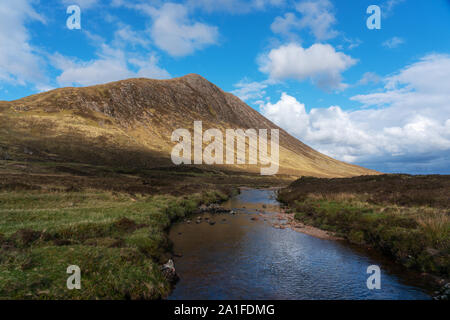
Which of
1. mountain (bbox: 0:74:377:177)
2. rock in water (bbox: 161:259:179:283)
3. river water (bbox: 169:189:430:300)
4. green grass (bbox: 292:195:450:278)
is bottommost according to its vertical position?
river water (bbox: 169:189:430:300)

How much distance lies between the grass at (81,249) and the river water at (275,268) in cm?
227

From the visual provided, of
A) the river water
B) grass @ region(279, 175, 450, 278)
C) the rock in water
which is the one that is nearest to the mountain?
the river water

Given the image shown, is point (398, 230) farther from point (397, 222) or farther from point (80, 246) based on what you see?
point (80, 246)

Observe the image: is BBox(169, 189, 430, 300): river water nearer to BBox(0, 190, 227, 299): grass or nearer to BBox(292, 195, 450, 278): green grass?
BBox(292, 195, 450, 278): green grass

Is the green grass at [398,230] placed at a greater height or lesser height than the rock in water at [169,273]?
greater

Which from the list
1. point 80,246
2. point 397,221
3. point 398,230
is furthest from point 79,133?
point 398,230

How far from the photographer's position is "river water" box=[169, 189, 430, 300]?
14836mm

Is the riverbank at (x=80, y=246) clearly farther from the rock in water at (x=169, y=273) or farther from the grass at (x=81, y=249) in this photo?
the rock in water at (x=169, y=273)

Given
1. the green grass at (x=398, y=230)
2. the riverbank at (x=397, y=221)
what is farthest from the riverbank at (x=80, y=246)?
the riverbank at (x=397, y=221)

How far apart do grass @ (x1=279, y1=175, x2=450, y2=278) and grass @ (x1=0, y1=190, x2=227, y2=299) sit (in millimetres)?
17187

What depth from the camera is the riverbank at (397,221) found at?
17766 mm

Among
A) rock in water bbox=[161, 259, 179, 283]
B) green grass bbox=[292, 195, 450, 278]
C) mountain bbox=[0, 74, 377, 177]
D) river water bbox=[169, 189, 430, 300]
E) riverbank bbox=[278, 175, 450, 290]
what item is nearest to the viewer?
river water bbox=[169, 189, 430, 300]

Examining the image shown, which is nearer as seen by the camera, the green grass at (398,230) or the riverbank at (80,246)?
the riverbank at (80,246)
